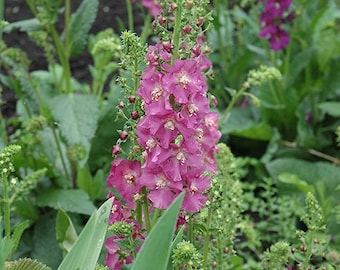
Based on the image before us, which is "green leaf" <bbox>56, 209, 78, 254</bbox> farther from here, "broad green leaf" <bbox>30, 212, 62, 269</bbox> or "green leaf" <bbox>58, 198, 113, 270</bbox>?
"green leaf" <bbox>58, 198, 113, 270</bbox>

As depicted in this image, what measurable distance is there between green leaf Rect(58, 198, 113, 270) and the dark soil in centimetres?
213

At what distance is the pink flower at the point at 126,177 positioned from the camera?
1.42 meters

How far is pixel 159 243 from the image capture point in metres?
1.11

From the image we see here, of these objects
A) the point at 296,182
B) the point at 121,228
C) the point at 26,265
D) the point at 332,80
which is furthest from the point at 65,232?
the point at 332,80

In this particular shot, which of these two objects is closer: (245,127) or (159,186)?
(159,186)

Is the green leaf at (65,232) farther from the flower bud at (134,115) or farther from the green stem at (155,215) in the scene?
the flower bud at (134,115)

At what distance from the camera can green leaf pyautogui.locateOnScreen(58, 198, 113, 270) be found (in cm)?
121

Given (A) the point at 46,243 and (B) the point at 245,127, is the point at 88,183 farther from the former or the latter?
(B) the point at 245,127

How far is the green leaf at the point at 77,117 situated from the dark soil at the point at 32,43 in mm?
997

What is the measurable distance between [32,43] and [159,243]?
2.85m

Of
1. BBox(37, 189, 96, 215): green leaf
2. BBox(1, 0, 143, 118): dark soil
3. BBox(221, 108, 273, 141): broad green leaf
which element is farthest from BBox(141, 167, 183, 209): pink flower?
BBox(1, 0, 143, 118): dark soil

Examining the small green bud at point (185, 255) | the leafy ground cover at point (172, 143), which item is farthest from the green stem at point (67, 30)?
the small green bud at point (185, 255)

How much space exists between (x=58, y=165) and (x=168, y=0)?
115cm

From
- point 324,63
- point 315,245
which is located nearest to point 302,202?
point 324,63
